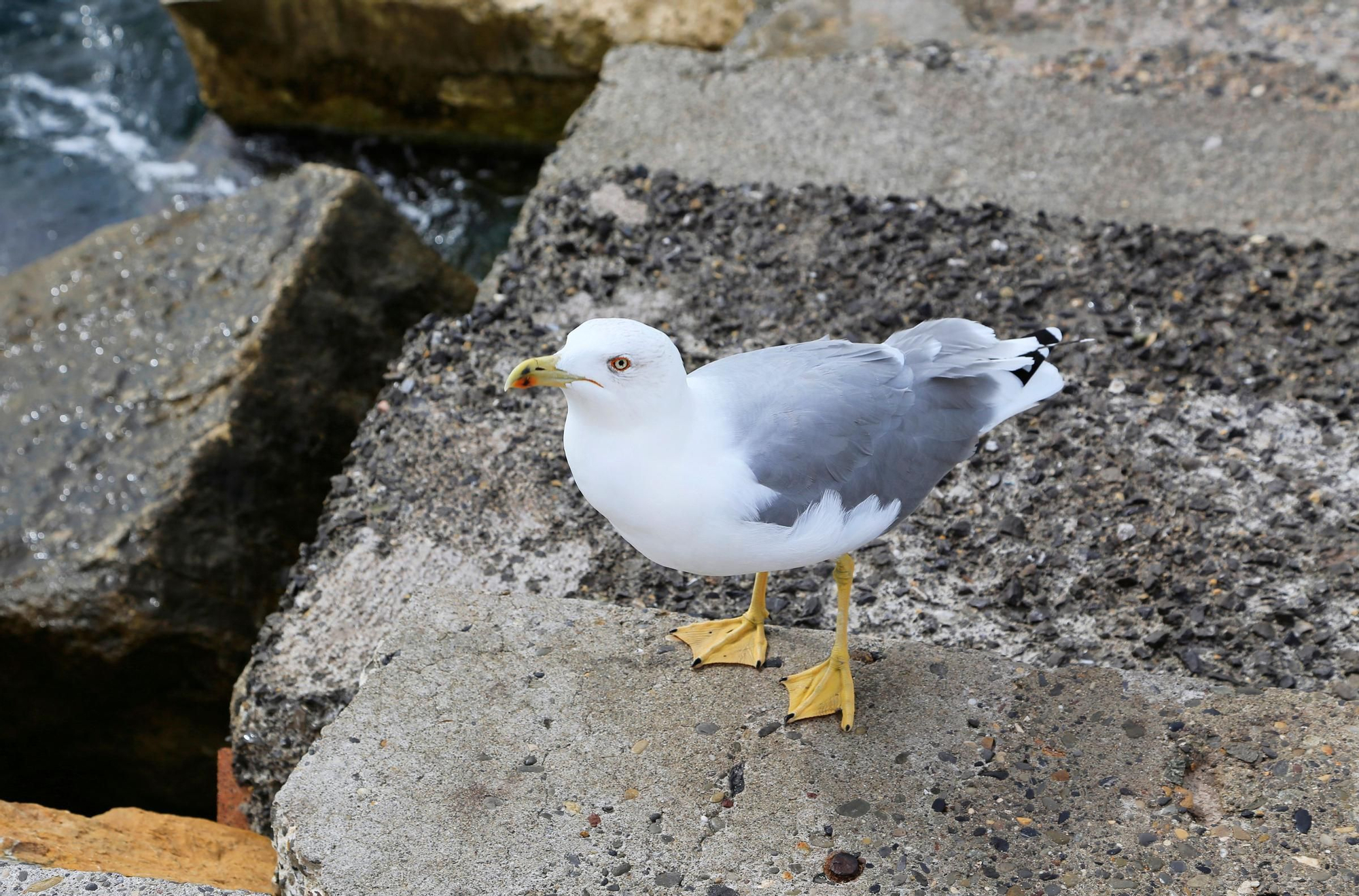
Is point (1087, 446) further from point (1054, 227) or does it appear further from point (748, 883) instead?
point (748, 883)

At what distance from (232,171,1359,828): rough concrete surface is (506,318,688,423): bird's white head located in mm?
998

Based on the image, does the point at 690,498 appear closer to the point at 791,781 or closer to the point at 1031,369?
the point at 791,781

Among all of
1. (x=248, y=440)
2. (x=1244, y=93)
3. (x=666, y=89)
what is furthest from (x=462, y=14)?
(x=1244, y=93)

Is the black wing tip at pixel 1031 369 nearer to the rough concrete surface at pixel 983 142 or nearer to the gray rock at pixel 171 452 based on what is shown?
the rough concrete surface at pixel 983 142

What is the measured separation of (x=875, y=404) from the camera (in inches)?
98.6

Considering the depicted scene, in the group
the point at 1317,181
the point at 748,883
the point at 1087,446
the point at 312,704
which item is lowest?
the point at 312,704

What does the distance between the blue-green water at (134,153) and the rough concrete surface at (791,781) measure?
3.78 metres

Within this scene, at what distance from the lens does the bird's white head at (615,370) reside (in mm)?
2176

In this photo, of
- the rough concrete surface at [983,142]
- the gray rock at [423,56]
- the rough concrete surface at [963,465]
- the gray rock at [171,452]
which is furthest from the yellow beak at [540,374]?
the gray rock at [423,56]

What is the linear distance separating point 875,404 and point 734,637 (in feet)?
2.14

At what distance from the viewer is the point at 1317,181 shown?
4.10m

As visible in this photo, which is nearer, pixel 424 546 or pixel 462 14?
pixel 424 546

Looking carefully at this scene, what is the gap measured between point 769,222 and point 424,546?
1.74m

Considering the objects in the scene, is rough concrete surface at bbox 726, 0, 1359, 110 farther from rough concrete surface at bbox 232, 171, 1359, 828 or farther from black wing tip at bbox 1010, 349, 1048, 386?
black wing tip at bbox 1010, 349, 1048, 386
